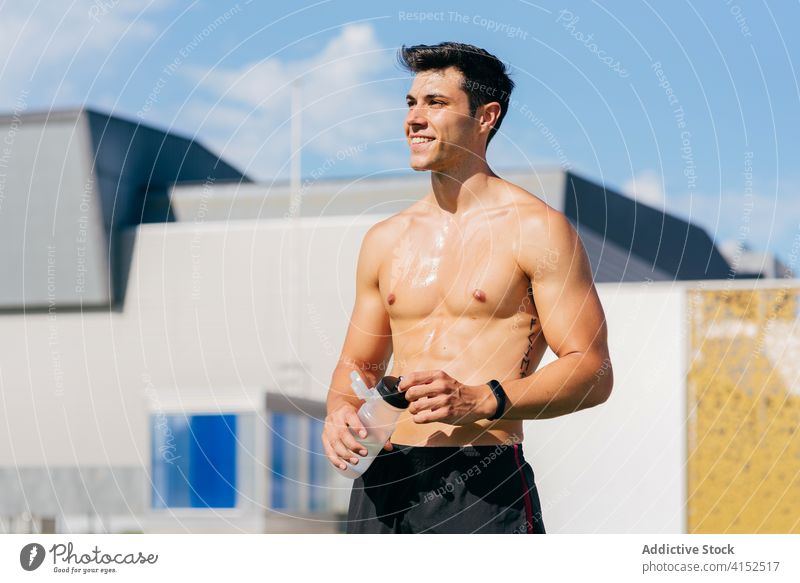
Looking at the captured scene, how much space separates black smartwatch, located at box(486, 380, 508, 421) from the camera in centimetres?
479

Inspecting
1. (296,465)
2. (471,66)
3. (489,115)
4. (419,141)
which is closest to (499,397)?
(419,141)

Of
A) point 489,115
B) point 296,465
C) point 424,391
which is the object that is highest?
point 489,115

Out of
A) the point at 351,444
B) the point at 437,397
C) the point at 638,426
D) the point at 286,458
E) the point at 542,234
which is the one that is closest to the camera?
the point at 437,397

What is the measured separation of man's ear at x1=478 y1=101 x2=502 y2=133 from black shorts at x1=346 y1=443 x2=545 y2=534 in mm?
1263

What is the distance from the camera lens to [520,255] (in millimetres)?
5258

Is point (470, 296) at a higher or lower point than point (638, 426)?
higher

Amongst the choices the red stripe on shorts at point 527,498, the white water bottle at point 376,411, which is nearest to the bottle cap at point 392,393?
the white water bottle at point 376,411

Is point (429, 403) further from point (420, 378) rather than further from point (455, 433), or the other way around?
point (455, 433)

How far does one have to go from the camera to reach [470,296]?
17.5 ft

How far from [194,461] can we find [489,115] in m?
14.2

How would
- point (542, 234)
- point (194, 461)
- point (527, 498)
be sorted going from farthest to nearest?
point (194, 461) → point (527, 498) → point (542, 234)

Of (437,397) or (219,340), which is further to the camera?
(219,340)

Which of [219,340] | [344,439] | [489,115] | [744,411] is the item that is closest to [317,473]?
[219,340]
